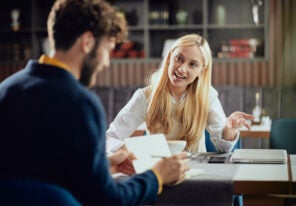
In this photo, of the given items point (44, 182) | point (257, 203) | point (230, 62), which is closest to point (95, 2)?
point (44, 182)

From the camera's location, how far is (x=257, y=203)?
110 inches

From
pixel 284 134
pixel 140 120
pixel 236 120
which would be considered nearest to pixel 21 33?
pixel 284 134

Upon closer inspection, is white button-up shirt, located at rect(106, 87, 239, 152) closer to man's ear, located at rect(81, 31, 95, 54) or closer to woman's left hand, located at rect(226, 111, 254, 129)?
woman's left hand, located at rect(226, 111, 254, 129)

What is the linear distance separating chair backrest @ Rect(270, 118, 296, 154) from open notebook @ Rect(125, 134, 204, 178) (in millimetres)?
2198

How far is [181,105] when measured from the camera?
310 centimetres

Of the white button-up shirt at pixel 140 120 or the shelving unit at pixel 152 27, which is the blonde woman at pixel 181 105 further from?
the shelving unit at pixel 152 27

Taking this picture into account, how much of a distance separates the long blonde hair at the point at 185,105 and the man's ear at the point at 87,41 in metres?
1.42

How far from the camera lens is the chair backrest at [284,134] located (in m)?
4.21

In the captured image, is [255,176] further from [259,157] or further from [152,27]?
[152,27]

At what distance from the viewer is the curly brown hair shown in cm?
165

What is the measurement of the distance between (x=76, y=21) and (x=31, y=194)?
1.61 ft

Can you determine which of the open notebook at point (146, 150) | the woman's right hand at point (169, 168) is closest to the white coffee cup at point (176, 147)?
the open notebook at point (146, 150)

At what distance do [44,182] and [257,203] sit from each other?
1.47 m

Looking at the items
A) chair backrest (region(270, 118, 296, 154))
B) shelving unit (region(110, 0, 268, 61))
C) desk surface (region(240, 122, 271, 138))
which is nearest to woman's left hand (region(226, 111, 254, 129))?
chair backrest (region(270, 118, 296, 154))
